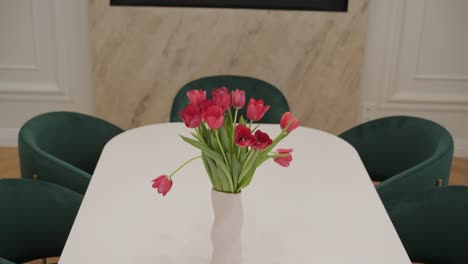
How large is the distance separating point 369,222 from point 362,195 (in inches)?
7.1

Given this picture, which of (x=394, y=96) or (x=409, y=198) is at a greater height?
(x=409, y=198)

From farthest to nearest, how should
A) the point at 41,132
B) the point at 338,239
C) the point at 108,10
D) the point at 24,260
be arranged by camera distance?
the point at 108,10, the point at 41,132, the point at 24,260, the point at 338,239

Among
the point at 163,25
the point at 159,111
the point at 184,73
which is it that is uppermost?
the point at 163,25

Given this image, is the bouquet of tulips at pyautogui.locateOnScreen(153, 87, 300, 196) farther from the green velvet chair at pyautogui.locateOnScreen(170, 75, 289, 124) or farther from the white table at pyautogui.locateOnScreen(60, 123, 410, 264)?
the green velvet chair at pyautogui.locateOnScreen(170, 75, 289, 124)

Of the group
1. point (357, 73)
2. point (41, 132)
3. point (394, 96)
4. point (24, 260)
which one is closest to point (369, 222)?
point (24, 260)

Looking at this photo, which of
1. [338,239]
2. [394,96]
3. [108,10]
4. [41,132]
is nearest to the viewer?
[338,239]

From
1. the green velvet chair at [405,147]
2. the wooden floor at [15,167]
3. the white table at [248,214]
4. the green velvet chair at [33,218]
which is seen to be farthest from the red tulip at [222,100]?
the wooden floor at [15,167]

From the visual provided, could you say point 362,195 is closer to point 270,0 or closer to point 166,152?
point 166,152

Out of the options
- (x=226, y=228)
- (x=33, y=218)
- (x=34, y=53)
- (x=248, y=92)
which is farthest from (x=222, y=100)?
(x=34, y=53)

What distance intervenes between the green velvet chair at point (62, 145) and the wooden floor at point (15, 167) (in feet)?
4.51

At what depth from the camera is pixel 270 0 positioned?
12.4 ft

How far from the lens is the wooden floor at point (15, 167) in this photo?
382cm

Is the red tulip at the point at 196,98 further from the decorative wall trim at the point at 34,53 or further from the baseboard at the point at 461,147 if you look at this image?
the baseboard at the point at 461,147

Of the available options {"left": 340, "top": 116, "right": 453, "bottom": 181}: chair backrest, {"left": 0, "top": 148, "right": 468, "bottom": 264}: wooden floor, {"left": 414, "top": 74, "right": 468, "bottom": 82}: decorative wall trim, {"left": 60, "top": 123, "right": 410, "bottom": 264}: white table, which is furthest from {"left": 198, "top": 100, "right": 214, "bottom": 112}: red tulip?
{"left": 414, "top": 74, "right": 468, "bottom": 82}: decorative wall trim
